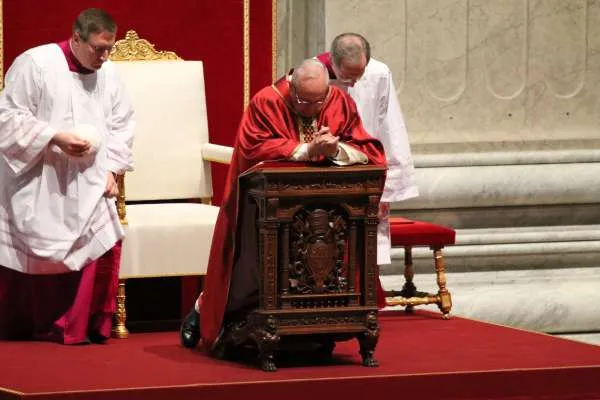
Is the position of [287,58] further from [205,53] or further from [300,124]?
[300,124]

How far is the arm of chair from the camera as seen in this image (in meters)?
7.81

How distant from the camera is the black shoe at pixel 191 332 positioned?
22.9 ft

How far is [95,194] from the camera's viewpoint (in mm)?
7191

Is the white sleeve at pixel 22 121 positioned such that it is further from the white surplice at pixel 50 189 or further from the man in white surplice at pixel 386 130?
the man in white surplice at pixel 386 130

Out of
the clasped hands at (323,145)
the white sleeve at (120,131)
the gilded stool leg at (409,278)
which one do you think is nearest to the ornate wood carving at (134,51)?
the white sleeve at (120,131)

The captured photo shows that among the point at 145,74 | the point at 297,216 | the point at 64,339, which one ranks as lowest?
the point at 64,339

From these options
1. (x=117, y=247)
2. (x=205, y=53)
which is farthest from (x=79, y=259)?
(x=205, y=53)

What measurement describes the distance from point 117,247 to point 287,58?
2050 millimetres

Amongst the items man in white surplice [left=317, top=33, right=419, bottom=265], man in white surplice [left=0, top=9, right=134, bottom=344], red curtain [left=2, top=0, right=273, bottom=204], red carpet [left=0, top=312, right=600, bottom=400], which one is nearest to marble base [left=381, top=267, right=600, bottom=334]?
man in white surplice [left=317, top=33, right=419, bottom=265]

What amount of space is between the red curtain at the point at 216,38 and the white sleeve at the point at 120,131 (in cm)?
96

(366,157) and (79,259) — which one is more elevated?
(366,157)

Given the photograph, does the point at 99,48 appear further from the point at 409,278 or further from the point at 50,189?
the point at 409,278

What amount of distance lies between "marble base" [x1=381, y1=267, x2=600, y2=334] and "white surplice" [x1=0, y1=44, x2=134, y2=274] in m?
1.96

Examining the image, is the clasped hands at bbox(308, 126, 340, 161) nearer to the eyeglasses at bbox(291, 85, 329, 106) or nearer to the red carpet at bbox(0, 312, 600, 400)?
the eyeglasses at bbox(291, 85, 329, 106)
